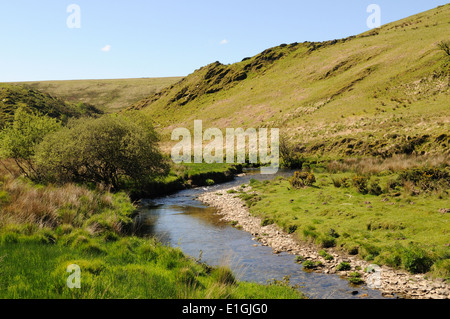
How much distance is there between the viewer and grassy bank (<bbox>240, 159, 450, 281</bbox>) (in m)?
14.0

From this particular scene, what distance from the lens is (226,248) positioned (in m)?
18.5

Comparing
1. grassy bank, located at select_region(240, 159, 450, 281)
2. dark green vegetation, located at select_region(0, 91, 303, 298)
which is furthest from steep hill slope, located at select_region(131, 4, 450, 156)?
dark green vegetation, located at select_region(0, 91, 303, 298)

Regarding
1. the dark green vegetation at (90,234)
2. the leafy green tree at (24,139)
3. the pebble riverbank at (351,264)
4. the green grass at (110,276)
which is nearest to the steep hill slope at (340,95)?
the pebble riverbank at (351,264)

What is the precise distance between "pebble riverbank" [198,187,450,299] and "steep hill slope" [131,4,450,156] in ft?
109

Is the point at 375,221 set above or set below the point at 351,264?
above

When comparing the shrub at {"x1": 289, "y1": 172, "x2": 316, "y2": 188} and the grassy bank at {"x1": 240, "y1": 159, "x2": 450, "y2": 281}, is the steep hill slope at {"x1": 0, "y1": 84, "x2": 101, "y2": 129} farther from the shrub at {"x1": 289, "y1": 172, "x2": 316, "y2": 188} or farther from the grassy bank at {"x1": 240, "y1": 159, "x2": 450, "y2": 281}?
the grassy bank at {"x1": 240, "y1": 159, "x2": 450, "y2": 281}

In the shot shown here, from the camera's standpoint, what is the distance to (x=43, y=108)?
114 m

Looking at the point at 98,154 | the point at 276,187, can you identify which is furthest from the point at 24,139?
the point at 276,187

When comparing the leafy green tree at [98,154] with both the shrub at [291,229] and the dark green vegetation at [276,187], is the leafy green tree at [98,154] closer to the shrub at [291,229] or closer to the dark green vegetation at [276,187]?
the dark green vegetation at [276,187]

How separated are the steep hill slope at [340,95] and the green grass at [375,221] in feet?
84.5

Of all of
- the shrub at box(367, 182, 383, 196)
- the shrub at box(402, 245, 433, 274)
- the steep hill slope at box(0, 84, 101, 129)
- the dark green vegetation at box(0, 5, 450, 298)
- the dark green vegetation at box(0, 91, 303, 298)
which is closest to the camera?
the dark green vegetation at box(0, 91, 303, 298)

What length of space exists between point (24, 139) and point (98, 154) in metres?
10.00

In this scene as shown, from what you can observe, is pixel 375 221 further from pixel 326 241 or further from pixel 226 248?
pixel 226 248
